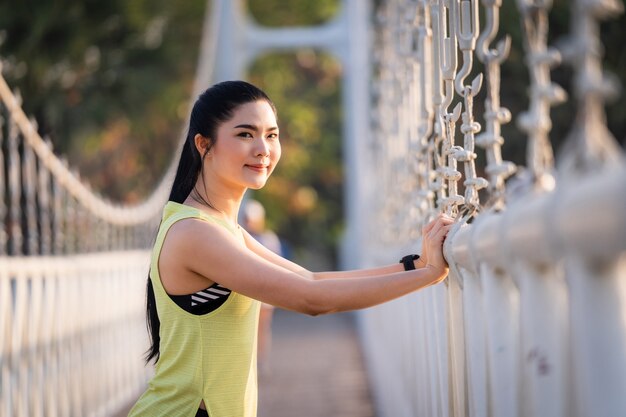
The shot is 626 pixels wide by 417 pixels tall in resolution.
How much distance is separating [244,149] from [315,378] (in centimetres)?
583

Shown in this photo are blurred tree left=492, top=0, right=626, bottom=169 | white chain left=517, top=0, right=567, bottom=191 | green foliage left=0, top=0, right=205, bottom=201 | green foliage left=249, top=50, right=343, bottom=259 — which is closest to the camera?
white chain left=517, top=0, right=567, bottom=191

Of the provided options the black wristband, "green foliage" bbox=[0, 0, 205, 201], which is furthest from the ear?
"green foliage" bbox=[0, 0, 205, 201]

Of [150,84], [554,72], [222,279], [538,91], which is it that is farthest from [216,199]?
[150,84]

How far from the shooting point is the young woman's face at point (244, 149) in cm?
193

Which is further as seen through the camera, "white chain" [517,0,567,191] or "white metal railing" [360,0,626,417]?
"white chain" [517,0,567,191]

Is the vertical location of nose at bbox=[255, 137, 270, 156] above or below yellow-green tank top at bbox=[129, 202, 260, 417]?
above

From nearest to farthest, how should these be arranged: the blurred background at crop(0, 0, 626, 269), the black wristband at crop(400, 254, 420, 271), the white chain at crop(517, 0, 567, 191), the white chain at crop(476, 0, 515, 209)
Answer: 1. the white chain at crop(517, 0, 567, 191)
2. the white chain at crop(476, 0, 515, 209)
3. the black wristband at crop(400, 254, 420, 271)
4. the blurred background at crop(0, 0, 626, 269)

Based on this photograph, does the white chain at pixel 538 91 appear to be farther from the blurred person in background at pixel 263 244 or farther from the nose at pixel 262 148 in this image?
the blurred person in background at pixel 263 244

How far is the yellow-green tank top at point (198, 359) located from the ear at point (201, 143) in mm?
174

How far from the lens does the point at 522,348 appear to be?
46.9 inches

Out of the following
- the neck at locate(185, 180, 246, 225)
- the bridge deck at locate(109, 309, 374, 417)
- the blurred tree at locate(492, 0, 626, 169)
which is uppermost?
the blurred tree at locate(492, 0, 626, 169)

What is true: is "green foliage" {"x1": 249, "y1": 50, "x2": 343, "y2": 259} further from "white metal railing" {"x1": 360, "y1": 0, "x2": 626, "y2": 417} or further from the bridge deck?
"white metal railing" {"x1": 360, "y1": 0, "x2": 626, "y2": 417}

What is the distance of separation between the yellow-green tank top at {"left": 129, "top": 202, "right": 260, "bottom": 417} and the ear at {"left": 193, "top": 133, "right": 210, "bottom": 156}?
174mm

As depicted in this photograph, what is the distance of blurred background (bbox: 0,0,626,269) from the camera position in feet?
38.3
